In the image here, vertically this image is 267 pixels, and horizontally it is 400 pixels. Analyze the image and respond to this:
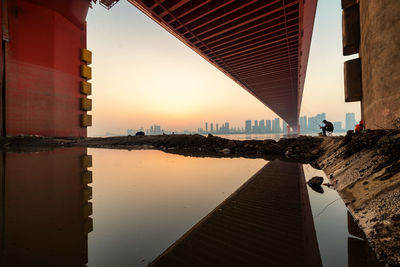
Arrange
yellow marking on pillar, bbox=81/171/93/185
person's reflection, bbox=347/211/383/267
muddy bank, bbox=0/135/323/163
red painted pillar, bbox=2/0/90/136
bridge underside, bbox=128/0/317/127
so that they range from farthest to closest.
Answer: red painted pillar, bbox=2/0/90/136
bridge underside, bbox=128/0/317/127
muddy bank, bbox=0/135/323/163
yellow marking on pillar, bbox=81/171/93/185
person's reflection, bbox=347/211/383/267

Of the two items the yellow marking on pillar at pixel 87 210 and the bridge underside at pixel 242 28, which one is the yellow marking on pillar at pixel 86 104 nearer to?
the bridge underside at pixel 242 28

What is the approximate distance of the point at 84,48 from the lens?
21.5 meters

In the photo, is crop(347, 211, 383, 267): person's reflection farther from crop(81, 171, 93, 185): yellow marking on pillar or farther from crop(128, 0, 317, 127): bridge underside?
crop(128, 0, 317, 127): bridge underside

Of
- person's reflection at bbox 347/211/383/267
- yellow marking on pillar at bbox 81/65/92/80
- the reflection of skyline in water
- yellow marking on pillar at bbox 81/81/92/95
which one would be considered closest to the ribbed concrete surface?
the reflection of skyline in water

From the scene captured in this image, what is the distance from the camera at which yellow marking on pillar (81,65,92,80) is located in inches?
829

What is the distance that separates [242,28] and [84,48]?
20991 millimetres

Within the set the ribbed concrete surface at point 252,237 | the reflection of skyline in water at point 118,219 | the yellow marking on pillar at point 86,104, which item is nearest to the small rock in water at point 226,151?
the reflection of skyline in water at point 118,219

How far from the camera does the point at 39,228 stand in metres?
1.55

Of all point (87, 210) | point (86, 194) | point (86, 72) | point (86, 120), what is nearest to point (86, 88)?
point (86, 72)

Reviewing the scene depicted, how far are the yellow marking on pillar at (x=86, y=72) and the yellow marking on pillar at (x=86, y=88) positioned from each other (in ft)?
2.67

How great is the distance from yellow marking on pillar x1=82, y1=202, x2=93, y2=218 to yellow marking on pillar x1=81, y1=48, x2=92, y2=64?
25.3 m

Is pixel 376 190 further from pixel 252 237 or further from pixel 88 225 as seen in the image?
pixel 88 225

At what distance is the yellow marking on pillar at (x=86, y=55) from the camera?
2102 centimetres

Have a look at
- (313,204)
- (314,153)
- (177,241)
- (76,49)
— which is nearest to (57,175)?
(177,241)
